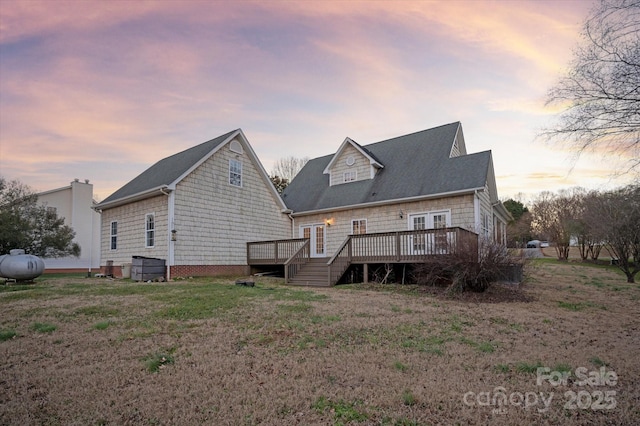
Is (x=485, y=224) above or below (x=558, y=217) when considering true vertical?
below

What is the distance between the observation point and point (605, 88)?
278 inches

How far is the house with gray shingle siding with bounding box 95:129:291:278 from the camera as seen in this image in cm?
1520

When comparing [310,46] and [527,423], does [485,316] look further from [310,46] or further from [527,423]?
[310,46]

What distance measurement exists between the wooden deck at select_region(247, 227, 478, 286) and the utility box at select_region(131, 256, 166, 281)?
16.2 feet

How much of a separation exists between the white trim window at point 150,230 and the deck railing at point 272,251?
4.24 meters

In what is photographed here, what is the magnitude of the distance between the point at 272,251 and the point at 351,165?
6269 mm

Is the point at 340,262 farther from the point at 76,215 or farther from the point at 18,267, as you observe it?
the point at 76,215

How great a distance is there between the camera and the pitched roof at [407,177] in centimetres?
1508

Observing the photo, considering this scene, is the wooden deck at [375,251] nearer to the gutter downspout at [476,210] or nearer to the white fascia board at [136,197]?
the gutter downspout at [476,210]

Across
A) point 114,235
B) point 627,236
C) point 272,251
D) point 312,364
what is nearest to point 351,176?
point 272,251

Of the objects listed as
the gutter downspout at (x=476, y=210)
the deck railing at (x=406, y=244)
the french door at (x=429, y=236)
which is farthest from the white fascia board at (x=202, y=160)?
the gutter downspout at (x=476, y=210)

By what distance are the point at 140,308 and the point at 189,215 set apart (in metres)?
8.15

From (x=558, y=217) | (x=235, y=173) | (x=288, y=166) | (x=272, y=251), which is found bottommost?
(x=272, y=251)

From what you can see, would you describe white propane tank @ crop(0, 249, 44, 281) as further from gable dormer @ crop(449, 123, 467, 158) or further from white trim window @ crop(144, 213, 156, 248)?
gable dormer @ crop(449, 123, 467, 158)
